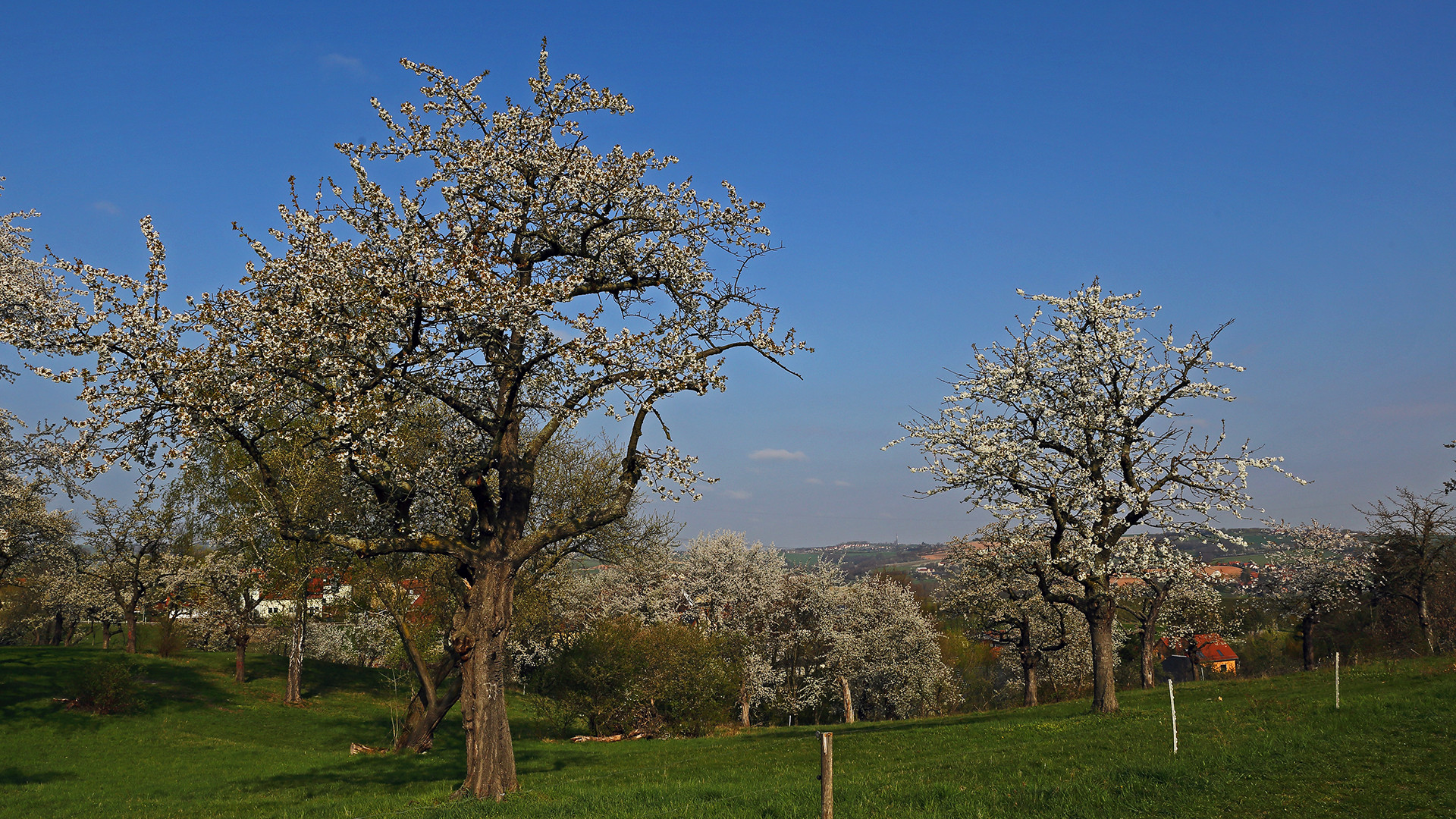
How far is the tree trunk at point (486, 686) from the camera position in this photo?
1438 centimetres

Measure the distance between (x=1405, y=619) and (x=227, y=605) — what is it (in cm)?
6428

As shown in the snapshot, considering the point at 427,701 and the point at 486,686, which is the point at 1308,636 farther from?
the point at 486,686

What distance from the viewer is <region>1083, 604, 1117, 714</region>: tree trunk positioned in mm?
22953

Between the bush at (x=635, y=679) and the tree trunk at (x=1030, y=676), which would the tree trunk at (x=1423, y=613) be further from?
the bush at (x=635, y=679)

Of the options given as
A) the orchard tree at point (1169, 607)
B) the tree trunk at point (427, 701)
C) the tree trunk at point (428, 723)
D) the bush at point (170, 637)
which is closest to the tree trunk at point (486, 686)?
the tree trunk at point (427, 701)

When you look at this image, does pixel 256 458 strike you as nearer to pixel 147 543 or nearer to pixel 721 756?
pixel 721 756

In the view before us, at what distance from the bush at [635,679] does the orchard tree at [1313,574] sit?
31.5 m

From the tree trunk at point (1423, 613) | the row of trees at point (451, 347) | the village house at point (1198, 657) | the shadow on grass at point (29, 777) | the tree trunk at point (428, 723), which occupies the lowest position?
the village house at point (1198, 657)

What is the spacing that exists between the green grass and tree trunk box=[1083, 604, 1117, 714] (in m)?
0.60

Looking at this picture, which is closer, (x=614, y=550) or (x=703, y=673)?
(x=614, y=550)

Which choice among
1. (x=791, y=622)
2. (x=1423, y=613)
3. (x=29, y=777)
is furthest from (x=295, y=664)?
(x=1423, y=613)

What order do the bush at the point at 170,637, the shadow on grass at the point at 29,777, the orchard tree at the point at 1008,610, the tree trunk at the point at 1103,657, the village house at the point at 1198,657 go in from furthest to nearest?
the bush at the point at 170,637, the village house at the point at 1198,657, the orchard tree at the point at 1008,610, the shadow on grass at the point at 29,777, the tree trunk at the point at 1103,657

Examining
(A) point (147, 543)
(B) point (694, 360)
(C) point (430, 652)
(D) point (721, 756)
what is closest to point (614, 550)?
(D) point (721, 756)

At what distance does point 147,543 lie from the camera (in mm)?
46500
